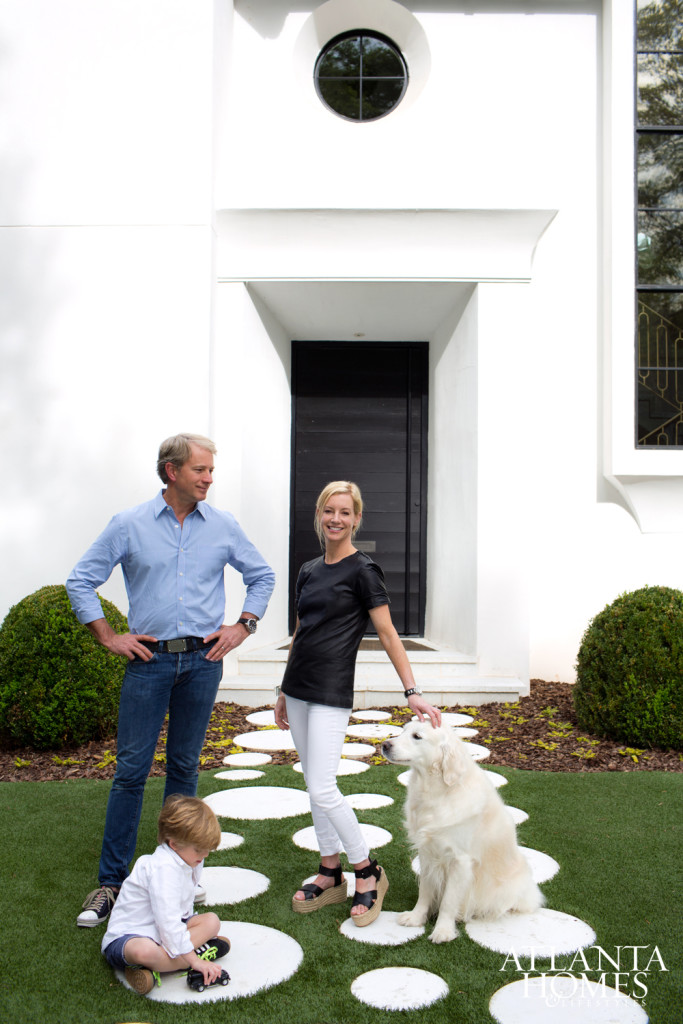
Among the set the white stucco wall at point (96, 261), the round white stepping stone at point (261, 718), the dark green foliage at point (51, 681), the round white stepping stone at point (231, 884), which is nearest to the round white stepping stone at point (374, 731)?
the round white stepping stone at point (261, 718)

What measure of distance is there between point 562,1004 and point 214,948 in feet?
3.92

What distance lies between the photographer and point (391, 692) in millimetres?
6863

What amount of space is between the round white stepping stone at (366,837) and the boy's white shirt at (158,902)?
4.22 feet

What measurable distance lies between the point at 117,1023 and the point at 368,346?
7.75 meters

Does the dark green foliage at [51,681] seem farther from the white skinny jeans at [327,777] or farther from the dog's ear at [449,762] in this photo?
the dog's ear at [449,762]

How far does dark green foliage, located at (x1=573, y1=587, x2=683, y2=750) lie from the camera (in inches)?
220

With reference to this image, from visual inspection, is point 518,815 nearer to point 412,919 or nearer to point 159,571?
point 412,919

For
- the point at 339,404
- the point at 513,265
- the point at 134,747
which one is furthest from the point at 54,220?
the point at 134,747

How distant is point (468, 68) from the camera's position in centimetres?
771

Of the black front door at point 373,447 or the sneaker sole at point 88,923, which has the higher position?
the black front door at point 373,447

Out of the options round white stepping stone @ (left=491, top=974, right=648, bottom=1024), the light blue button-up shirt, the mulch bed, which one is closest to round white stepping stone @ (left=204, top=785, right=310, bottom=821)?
the mulch bed

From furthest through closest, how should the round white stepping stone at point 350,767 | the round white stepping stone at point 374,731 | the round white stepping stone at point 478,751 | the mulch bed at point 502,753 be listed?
the round white stepping stone at point 374,731 < the round white stepping stone at point 478,751 < the mulch bed at point 502,753 < the round white stepping stone at point 350,767

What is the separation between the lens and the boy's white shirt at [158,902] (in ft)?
8.45

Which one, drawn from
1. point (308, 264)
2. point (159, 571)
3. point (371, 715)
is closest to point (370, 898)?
point (159, 571)
